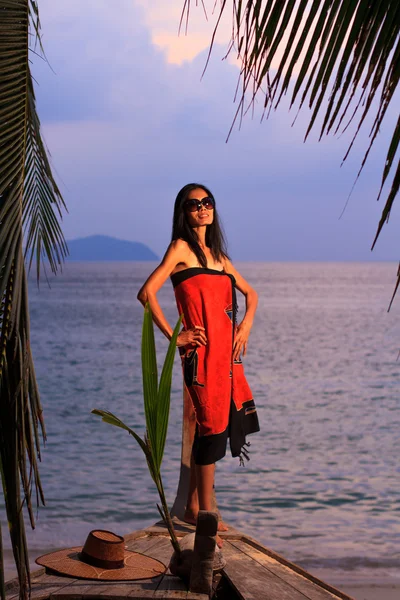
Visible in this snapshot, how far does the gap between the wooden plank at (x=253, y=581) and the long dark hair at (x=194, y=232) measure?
1426mm

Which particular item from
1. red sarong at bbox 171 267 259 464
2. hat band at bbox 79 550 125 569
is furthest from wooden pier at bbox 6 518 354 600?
red sarong at bbox 171 267 259 464

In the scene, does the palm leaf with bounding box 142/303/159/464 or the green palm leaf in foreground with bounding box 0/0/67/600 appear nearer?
the green palm leaf in foreground with bounding box 0/0/67/600

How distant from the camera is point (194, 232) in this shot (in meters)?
4.36

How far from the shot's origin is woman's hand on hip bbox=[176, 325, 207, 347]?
4.09 m

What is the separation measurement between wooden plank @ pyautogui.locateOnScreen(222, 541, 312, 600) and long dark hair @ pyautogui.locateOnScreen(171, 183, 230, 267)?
1.43 m

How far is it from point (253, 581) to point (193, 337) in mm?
1136

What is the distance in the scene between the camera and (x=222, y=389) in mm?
4203

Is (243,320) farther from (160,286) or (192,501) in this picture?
(192,501)

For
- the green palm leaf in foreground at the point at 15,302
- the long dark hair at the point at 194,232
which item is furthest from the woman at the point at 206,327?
the green palm leaf in foreground at the point at 15,302

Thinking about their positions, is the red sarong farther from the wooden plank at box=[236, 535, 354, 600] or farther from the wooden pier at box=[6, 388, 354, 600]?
the wooden plank at box=[236, 535, 354, 600]

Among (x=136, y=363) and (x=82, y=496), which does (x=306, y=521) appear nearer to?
(x=82, y=496)

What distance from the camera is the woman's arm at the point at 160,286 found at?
161 inches

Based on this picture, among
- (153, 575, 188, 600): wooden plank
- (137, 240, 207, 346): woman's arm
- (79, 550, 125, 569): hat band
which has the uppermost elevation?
(137, 240, 207, 346): woman's arm

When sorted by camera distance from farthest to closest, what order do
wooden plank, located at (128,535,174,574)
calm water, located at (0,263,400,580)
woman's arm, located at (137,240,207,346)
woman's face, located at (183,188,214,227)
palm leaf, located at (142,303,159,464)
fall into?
1. calm water, located at (0,263,400,580)
2. woman's face, located at (183,188,214,227)
3. woman's arm, located at (137,240,207,346)
4. wooden plank, located at (128,535,174,574)
5. palm leaf, located at (142,303,159,464)
